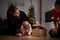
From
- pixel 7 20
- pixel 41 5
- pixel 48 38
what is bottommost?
pixel 48 38

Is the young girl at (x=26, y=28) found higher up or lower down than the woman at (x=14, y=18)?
lower down

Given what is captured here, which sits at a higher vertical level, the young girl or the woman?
the woman

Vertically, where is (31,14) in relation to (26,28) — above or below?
above

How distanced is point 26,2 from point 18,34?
332mm

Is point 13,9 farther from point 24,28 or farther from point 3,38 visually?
point 3,38

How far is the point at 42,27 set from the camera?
188 cm

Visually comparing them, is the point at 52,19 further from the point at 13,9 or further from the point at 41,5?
the point at 13,9

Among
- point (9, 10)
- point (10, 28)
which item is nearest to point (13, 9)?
point (9, 10)

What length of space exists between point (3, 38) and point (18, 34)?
20 centimetres

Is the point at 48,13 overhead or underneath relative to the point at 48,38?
overhead

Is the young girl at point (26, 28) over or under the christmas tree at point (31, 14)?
under

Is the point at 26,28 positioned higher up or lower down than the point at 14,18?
lower down

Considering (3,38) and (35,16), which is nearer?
(3,38)

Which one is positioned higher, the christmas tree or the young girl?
the christmas tree
